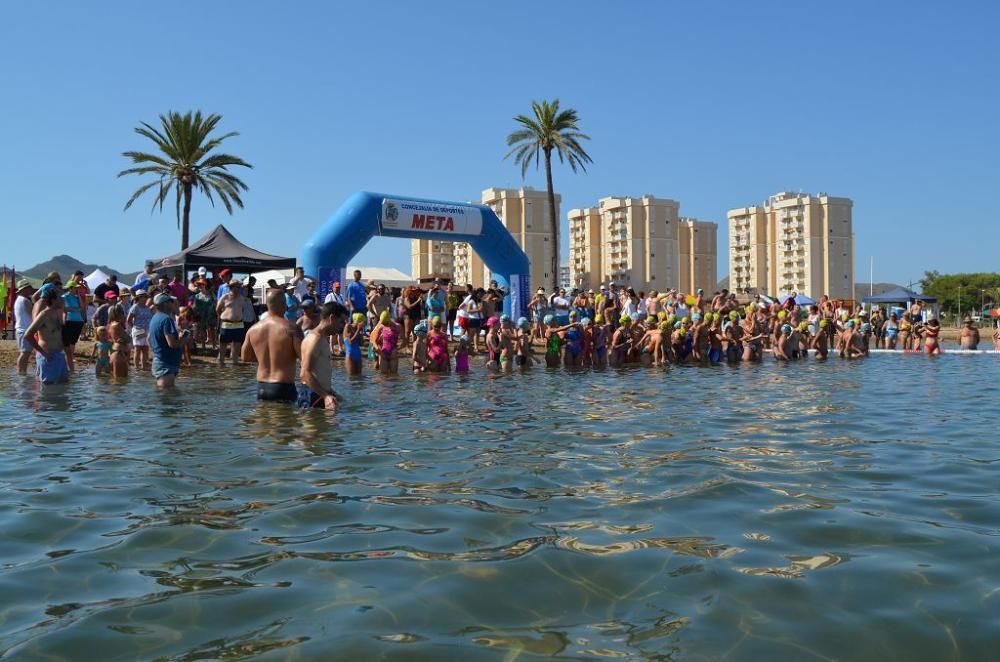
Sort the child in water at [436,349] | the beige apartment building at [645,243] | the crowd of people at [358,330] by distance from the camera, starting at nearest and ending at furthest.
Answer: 1. the crowd of people at [358,330]
2. the child in water at [436,349]
3. the beige apartment building at [645,243]

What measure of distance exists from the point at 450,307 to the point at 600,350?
4891 millimetres

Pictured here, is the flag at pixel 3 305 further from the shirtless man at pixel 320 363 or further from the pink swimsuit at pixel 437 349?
the shirtless man at pixel 320 363

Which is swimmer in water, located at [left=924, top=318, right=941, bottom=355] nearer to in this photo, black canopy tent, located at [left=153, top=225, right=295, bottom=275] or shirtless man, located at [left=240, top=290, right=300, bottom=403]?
black canopy tent, located at [left=153, top=225, right=295, bottom=275]

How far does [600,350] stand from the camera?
693 inches

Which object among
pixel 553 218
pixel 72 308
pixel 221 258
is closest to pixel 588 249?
pixel 553 218

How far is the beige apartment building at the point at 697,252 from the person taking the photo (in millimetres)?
121125

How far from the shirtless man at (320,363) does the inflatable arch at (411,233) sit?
1042 cm

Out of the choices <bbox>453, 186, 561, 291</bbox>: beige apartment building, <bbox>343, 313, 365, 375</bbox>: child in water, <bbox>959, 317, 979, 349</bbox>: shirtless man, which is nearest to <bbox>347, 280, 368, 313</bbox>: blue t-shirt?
<bbox>343, 313, 365, 375</bbox>: child in water

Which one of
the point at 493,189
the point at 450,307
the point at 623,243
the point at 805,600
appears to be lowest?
the point at 805,600

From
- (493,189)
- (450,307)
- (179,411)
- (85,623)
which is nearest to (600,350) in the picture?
(450,307)

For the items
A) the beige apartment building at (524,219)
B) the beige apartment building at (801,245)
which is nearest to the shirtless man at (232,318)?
the beige apartment building at (524,219)

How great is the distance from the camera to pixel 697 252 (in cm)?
12206

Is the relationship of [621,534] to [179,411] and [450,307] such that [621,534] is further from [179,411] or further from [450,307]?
[450,307]

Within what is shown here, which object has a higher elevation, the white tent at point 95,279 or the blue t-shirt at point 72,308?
the white tent at point 95,279
